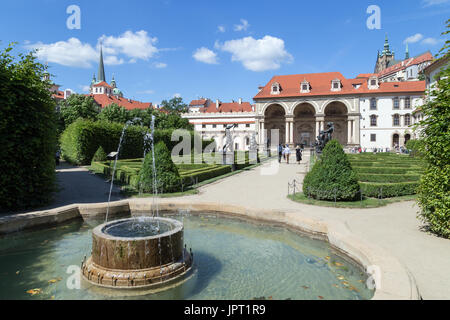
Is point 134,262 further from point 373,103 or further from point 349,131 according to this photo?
point 373,103

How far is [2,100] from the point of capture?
7801 millimetres

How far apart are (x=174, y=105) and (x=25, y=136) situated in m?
62.4

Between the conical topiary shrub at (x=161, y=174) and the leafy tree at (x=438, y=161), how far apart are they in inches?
317

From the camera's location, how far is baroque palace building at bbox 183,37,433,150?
47.6m

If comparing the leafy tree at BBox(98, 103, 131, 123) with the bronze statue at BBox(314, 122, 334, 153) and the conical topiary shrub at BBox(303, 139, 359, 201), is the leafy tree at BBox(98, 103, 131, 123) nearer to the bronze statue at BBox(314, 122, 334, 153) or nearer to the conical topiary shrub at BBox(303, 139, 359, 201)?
the bronze statue at BBox(314, 122, 334, 153)

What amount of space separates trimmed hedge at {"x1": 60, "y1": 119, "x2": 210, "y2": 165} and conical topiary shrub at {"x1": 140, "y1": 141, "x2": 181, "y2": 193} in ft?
48.7

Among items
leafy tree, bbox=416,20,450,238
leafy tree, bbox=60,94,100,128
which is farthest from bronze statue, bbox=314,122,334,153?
leafy tree, bbox=60,94,100,128

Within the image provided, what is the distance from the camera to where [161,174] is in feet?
36.3

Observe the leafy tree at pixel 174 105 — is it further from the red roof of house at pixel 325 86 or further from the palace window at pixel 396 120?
the palace window at pixel 396 120

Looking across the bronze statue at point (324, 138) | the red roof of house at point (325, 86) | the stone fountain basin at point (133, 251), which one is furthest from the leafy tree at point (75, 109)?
the stone fountain basin at point (133, 251)

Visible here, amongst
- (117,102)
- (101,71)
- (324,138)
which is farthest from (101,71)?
(324,138)
